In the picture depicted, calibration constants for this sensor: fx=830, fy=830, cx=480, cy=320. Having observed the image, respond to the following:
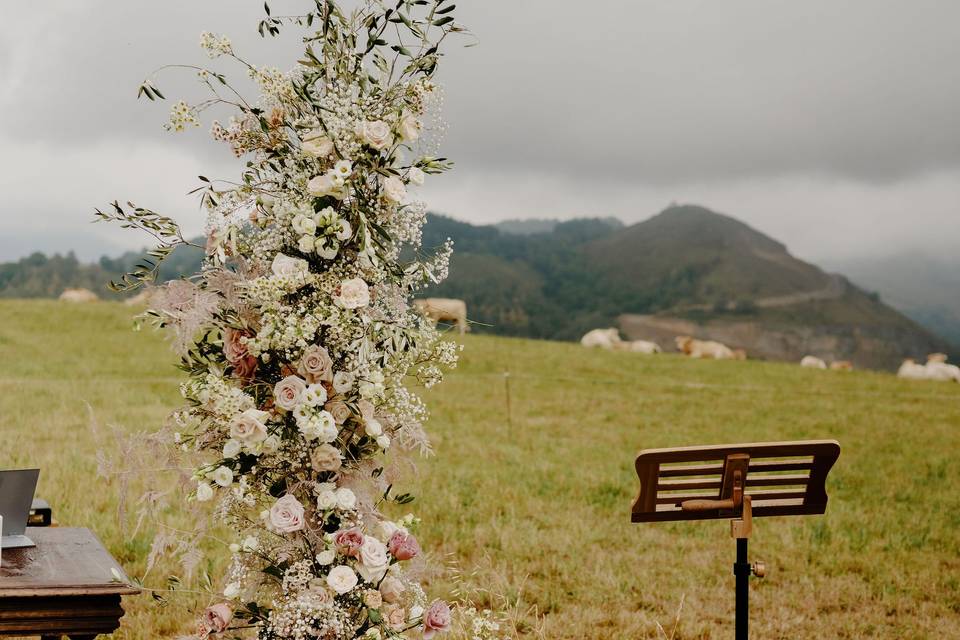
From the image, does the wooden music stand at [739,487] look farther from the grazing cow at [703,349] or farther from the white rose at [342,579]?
the grazing cow at [703,349]

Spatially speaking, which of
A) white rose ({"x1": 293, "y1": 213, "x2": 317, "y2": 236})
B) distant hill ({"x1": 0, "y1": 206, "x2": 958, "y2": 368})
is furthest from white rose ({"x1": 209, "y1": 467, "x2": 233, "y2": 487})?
distant hill ({"x1": 0, "y1": 206, "x2": 958, "y2": 368})

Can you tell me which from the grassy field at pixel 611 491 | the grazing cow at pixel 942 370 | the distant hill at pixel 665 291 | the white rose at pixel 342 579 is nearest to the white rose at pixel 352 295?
the white rose at pixel 342 579

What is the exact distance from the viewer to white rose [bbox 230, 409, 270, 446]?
124 inches

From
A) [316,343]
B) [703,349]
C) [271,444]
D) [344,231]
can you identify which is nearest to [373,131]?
[344,231]

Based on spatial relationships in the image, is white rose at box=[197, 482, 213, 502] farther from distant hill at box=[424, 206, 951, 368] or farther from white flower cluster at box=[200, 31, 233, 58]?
distant hill at box=[424, 206, 951, 368]

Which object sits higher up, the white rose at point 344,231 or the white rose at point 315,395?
the white rose at point 344,231

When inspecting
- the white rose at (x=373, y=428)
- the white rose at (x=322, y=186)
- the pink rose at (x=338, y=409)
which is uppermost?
the white rose at (x=322, y=186)

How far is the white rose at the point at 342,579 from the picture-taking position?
10.5 feet

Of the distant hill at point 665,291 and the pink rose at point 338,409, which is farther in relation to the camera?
the distant hill at point 665,291

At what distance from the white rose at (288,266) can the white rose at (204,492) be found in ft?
2.87

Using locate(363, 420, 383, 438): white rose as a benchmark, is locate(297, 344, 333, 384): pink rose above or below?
above

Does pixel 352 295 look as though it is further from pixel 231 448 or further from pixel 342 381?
pixel 231 448

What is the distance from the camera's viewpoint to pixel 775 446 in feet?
13.8

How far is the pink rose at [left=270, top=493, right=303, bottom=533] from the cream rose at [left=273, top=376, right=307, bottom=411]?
1.20 feet
